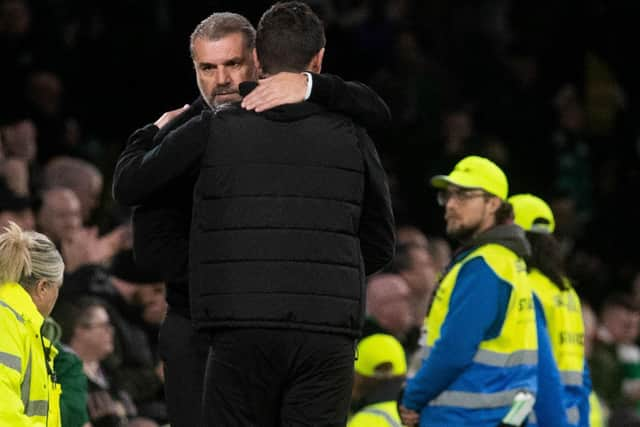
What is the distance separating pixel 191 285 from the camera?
5.24 meters

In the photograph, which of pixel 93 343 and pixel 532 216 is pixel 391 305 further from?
pixel 93 343

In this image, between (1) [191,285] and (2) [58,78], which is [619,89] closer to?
(2) [58,78]

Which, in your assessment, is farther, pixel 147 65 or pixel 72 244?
pixel 147 65

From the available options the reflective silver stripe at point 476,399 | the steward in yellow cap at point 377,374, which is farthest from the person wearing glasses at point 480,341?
the steward in yellow cap at point 377,374

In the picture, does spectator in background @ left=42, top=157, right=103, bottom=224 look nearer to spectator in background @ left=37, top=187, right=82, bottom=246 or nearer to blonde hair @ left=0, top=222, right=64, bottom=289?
spectator in background @ left=37, top=187, right=82, bottom=246

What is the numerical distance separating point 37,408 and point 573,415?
3384 millimetres

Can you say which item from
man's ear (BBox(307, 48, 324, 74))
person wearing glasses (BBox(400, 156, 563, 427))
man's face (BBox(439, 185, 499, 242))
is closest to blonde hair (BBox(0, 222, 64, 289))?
man's ear (BBox(307, 48, 324, 74))

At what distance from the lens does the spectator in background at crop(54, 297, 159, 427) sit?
8391 millimetres

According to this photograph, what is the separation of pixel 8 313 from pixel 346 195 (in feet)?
4.19

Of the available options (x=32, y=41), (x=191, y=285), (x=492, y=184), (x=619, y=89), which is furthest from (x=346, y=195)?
(x=619, y=89)

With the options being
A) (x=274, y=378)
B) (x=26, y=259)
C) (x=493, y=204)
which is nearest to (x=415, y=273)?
(x=493, y=204)

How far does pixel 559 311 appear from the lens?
8320 millimetres

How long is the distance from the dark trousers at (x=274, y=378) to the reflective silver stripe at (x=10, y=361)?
76 centimetres

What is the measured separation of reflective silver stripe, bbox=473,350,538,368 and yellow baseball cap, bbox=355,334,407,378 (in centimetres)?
105
